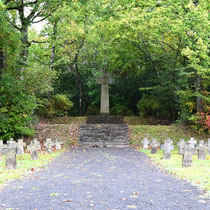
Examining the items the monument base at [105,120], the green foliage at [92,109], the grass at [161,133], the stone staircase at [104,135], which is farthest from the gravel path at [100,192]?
→ the green foliage at [92,109]

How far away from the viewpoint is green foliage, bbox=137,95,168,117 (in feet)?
93.0

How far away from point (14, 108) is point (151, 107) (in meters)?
14.9

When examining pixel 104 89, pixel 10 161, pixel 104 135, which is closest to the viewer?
pixel 10 161

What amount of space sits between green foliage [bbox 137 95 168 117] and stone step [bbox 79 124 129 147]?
7.63 metres

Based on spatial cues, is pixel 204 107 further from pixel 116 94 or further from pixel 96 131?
pixel 116 94

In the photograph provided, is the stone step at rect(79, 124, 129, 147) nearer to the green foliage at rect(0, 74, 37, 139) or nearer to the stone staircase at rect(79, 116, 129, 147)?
the stone staircase at rect(79, 116, 129, 147)

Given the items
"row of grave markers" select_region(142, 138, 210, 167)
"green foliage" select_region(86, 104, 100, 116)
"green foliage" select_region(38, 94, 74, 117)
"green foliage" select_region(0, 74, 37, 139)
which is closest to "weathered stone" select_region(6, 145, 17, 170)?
"row of grave markers" select_region(142, 138, 210, 167)

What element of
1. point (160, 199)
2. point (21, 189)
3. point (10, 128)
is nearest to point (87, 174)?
point (21, 189)

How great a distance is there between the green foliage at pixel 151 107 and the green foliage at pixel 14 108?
1358 cm

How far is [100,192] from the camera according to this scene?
588 cm

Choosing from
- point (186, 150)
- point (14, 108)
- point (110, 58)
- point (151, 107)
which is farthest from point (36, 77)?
point (186, 150)

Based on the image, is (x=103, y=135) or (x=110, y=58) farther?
(x=110, y=58)

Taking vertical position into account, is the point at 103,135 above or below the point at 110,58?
below

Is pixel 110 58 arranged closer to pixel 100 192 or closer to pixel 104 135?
pixel 104 135
